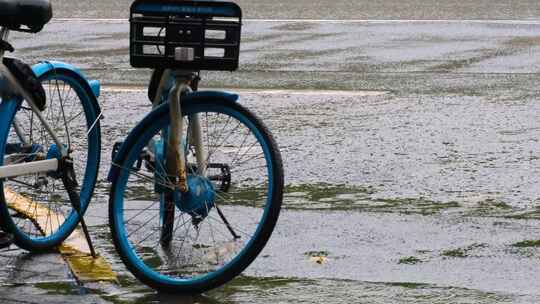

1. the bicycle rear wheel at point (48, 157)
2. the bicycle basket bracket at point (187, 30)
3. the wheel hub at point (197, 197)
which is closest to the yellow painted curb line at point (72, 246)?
the bicycle rear wheel at point (48, 157)

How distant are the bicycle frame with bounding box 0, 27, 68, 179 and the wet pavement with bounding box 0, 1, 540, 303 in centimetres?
44

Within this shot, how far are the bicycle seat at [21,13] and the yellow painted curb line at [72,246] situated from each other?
3.45 feet

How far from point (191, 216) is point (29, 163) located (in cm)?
70

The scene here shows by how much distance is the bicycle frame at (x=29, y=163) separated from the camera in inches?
228

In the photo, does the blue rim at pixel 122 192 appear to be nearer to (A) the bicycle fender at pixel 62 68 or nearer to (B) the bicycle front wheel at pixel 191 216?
(B) the bicycle front wheel at pixel 191 216

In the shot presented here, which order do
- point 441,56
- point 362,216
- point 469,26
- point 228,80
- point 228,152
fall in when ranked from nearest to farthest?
point 362,216 → point 228,152 → point 228,80 → point 441,56 → point 469,26

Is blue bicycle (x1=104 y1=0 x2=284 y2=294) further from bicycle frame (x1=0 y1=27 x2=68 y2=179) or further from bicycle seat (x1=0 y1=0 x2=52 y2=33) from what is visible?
bicycle seat (x1=0 y1=0 x2=52 y2=33)

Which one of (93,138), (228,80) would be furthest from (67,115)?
(228,80)

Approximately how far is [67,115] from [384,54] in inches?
271

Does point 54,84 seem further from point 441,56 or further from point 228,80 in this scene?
point 441,56

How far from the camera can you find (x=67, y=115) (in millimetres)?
6625

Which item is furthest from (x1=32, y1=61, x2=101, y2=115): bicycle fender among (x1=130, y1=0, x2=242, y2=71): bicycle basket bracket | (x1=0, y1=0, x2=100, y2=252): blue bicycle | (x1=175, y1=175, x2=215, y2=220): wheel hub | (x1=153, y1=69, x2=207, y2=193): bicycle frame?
(x1=175, y1=175, x2=215, y2=220): wheel hub

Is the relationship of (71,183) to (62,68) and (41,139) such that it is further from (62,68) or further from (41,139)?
(62,68)

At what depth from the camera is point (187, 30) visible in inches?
220
